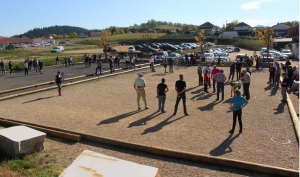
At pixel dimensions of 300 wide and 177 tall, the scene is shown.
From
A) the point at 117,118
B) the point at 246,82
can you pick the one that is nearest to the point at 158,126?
the point at 117,118

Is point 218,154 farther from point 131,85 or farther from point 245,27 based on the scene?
point 245,27

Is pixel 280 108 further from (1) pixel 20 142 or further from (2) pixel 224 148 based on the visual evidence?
(1) pixel 20 142

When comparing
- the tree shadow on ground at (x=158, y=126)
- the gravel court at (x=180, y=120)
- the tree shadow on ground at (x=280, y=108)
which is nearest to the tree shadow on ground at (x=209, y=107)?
the gravel court at (x=180, y=120)

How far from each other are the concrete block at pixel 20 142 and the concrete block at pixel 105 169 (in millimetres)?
2731

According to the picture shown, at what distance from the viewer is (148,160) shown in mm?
Result: 7836

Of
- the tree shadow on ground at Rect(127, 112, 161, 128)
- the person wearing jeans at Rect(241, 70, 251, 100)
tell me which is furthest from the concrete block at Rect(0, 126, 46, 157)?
the person wearing jeans at Rect(241, 70, 251, 100)

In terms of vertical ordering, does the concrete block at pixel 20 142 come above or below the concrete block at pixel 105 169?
below

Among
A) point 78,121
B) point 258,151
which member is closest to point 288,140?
point 258,151

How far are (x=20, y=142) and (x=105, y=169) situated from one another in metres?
3.49

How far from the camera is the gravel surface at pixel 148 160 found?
275 inches

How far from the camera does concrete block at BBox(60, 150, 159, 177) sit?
5.66 m

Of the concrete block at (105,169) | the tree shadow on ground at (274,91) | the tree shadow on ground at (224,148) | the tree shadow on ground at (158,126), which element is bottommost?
the tree shadow on ground at (224,148)

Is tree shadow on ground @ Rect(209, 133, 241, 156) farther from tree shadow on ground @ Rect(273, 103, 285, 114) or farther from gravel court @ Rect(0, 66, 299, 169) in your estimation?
tree shadow on ground @ Rect(273, 103, 285, 114)

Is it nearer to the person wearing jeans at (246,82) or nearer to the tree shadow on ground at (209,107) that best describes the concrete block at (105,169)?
the tree shadow on ground at (209,107)
